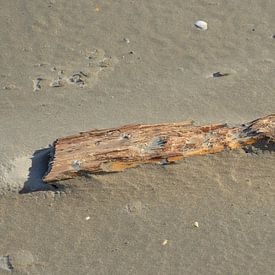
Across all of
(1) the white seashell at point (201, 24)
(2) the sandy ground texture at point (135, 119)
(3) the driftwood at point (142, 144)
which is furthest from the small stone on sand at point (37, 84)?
(1) the white seashell at point (201, 24)

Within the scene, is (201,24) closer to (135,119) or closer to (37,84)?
(135,119)

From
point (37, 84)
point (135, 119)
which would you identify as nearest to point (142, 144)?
point (135, 119)

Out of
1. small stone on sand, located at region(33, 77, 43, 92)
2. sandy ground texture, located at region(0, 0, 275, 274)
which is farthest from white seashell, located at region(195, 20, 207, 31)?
small stone on sand, located at region(33, 77, 43, 92)

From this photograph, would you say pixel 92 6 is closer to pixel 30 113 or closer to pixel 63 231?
pixel 30 113

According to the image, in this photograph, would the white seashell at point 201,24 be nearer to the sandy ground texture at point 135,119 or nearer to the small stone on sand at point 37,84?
the sandy ground texture at point 135,119

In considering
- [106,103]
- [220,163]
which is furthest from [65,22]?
[220,163]

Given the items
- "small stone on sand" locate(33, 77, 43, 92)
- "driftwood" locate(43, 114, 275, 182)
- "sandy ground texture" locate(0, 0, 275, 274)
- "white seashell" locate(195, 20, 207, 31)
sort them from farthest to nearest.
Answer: "white seashell" locate(195, 20, 207, 31) → "small stone on sand" locate(33, 77, 43, 92) → "driftwood" locate(43, 114, 275, 182) → "sandy ground texture" locate(0, 0, 275, 274)

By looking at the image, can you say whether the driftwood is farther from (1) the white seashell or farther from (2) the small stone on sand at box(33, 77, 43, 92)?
(1) the white seashell
